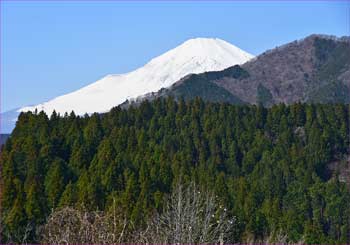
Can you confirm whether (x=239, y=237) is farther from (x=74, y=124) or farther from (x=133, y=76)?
(x=133, y=76)

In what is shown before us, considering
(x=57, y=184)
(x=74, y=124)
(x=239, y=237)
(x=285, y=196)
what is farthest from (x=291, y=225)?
(x=74, y=124)

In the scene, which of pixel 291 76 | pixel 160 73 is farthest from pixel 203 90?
pixel 160 73

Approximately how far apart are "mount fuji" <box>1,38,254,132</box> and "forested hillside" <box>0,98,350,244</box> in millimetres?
79522

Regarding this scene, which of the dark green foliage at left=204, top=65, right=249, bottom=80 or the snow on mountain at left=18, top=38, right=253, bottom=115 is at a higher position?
the snow on mountain at left=18, top=38, right=253, bottom=115

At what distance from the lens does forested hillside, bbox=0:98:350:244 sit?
27.1 meters

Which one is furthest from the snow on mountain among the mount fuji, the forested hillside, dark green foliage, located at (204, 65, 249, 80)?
the forested hillside

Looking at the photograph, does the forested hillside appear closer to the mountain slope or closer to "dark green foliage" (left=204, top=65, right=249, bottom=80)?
the mountain slope

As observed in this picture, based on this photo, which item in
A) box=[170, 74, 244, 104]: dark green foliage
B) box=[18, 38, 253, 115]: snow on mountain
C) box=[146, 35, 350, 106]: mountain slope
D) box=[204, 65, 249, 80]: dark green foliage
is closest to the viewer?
box=[170, 74, 244, 104]: dark green foliage

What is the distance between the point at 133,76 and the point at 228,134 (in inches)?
4358

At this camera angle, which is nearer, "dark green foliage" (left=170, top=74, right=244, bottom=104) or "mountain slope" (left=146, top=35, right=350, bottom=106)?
"dark green foliage" (left=170, top=74, right=244, bottom=104)

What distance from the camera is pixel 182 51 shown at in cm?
15600

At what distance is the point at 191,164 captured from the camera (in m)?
39.7

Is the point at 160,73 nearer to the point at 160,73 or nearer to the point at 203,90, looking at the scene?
the point at 160,73

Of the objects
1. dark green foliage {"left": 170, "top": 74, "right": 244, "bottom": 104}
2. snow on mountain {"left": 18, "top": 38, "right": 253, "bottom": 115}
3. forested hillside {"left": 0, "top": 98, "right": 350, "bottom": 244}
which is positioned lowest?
forested hillside {"left": 0, "top": 98, "right": 350, "bottom": 244}
